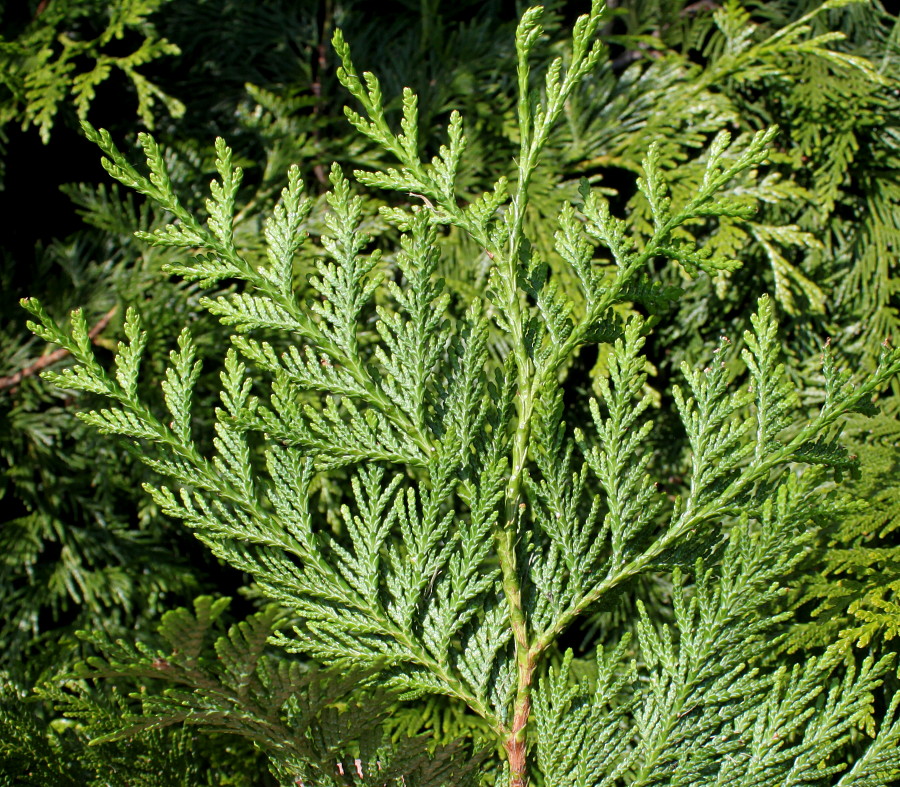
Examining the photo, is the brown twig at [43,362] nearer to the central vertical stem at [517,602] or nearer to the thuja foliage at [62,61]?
the thuja foliage at [62,61]

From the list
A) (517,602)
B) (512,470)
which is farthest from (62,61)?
(517,602)

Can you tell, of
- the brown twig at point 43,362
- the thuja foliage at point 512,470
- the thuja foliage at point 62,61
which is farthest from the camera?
the brown twig at point 43,362

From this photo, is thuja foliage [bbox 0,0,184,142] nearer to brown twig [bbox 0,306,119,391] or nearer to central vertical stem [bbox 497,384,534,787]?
brown twig [bbox 0,306,119,391]

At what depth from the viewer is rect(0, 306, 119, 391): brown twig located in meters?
2.20

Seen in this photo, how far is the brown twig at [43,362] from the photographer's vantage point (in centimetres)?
220

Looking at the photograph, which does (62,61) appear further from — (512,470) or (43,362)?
(512,470)

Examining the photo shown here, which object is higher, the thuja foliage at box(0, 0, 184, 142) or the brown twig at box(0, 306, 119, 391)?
the thuja foliage at box(0, 0, 184, 142)

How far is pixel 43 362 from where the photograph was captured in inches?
86.9

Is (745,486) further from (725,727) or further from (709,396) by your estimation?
(725,727)

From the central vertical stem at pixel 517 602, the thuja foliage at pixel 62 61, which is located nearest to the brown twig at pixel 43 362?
the thuja foliage at pixel 62 61

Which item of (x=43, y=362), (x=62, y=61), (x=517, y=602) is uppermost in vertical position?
(x=62, y=61)

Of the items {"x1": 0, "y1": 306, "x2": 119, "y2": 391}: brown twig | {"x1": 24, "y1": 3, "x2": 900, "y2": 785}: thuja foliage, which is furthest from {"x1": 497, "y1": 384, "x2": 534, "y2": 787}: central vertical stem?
{"x1": 0, "y1": 306, "x2": 119, "y2": 391}: brown twig

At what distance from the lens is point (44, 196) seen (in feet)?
8.46

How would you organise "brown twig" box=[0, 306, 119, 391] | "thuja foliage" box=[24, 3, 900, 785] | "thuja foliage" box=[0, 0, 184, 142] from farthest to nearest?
"brown twig" box=[0, 306, 119, 391], "thuja foliage" box=[0, 0, 184, 142], "thuja foliage" box=[24, 3, 900, 785]
